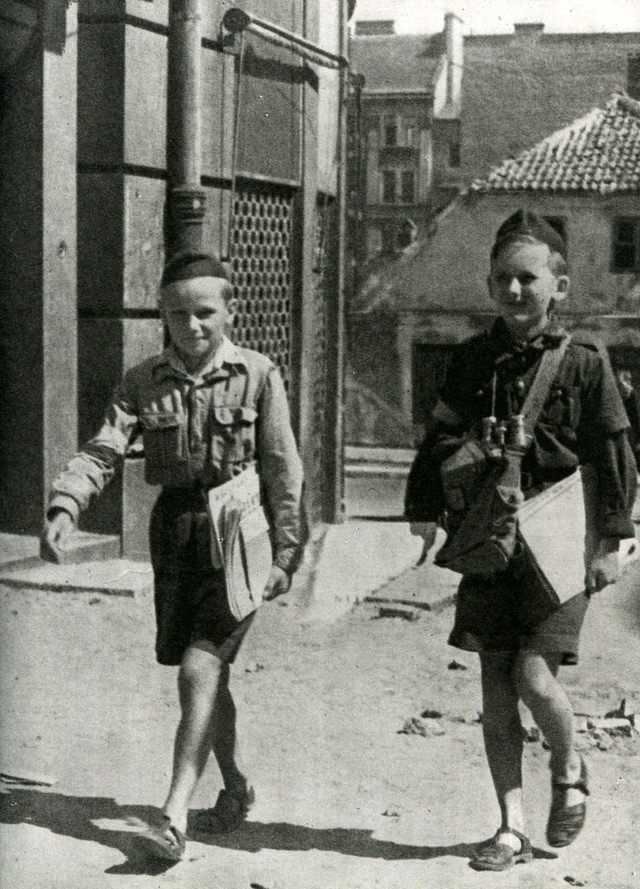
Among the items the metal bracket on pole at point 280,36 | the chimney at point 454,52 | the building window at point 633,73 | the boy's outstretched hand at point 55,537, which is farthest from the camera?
the chimney at point 454,52

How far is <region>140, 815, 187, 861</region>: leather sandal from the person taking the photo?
13.8ft

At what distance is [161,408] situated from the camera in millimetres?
4473

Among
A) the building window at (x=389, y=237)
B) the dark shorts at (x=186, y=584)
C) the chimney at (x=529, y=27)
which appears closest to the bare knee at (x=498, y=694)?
the dark shorts at (x=186, y=584)

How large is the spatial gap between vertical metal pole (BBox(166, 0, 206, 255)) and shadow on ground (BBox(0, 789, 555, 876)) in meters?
4.70

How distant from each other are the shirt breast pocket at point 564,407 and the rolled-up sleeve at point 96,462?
1245 mm

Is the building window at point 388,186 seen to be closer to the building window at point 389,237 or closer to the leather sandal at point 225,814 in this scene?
the building window at point 389,237

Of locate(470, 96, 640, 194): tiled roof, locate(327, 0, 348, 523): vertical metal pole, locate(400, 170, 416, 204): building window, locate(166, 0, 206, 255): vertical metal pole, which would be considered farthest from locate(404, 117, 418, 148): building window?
locate(166, 0, 206, 255): vertical metal pole

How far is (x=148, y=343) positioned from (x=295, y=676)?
2751 millimetres

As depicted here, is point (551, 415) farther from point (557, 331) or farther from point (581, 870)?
point (581, 870)

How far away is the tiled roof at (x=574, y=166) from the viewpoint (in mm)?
23375

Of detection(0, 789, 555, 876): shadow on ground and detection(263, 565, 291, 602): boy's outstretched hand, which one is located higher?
detection(263, 565, 291, 602): boy's outstretched hand

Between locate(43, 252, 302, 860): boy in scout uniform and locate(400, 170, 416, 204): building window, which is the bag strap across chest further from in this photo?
locate(400, 170, 416, 204): building window

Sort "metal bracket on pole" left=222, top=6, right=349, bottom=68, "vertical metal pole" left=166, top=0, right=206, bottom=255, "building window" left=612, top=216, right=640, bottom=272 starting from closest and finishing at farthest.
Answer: "vertical metal pole" left=166, top=0, right=206, bottom=255 < "metal bracket on pole" left=222, top=6, right=349, bottom=68 < "building window" left=612, top=216, right=640, bottom=272

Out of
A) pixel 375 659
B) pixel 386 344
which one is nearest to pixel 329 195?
pixel 375 659
